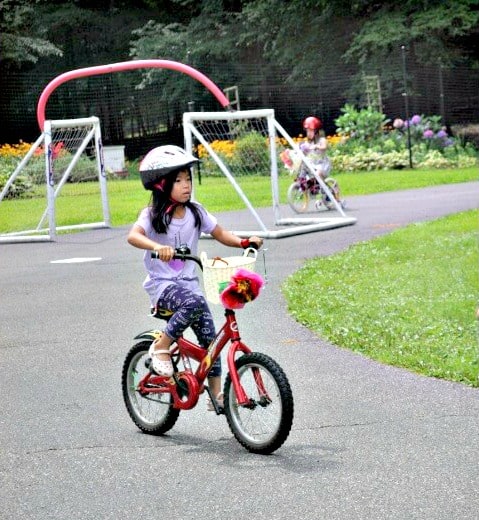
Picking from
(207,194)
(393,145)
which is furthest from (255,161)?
(393,145)

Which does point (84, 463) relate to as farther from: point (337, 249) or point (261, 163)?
point (261, 163)

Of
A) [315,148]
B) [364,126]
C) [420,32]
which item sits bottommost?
[364,126]

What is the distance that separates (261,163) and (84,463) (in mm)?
16424

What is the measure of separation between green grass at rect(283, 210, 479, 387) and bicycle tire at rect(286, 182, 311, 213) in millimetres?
4254

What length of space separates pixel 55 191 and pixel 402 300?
9002 mm

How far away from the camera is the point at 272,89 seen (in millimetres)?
41062

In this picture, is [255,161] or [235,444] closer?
[235,444]

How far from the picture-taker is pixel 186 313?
583cm

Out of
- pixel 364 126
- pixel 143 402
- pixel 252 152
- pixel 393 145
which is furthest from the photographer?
pixel 364 126

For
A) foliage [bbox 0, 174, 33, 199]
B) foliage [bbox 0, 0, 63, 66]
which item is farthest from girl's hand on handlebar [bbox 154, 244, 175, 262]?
foliage [bbox 0, 0, 63, 66]

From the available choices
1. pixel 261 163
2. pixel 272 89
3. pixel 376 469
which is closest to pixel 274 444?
pixel 376 469

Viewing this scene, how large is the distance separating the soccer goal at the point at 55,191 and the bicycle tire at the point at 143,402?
36.4 feet

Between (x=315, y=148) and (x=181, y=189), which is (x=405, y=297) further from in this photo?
(x=315, y=148)

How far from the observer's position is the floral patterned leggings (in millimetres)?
5836
